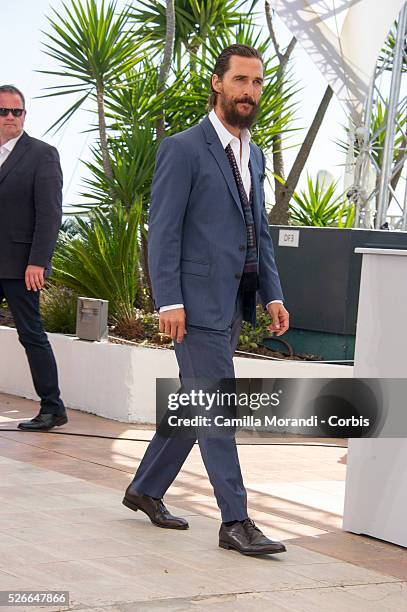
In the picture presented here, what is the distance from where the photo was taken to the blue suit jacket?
13.2ft

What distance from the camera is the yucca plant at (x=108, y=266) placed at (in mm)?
8141

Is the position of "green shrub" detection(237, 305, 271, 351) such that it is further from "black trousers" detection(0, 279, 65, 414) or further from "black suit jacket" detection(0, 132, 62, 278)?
"black suit jacket" detection(0, 132, 62, 278)

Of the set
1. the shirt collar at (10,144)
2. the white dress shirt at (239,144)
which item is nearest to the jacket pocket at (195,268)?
the white dress shirt at (239,144)

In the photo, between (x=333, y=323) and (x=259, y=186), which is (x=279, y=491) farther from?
(x=333, y=323)

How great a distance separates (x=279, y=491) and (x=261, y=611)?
6.41 feet

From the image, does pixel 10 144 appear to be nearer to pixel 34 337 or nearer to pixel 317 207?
pixel 34 337

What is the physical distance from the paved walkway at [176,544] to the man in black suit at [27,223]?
0.51m

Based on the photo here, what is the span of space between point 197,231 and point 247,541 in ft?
3.38

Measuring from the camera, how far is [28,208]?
625cm

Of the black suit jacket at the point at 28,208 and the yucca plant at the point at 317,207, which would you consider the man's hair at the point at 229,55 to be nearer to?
the black suit jacket at the point at 28,208

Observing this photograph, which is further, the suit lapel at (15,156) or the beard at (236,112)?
the suit lapel at (15,156)

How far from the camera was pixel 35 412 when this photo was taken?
7066mm

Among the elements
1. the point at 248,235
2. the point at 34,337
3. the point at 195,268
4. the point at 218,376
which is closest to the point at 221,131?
the point at 248,235

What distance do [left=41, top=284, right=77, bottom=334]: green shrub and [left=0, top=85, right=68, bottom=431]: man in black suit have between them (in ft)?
5.67
